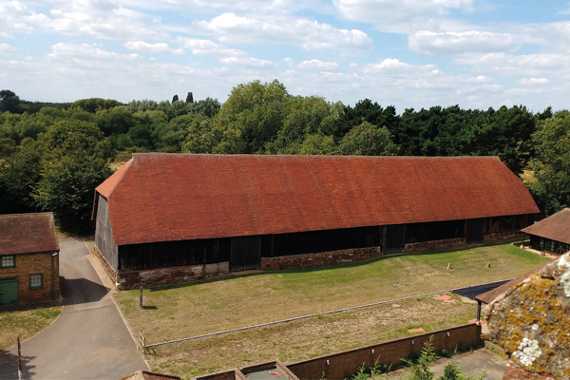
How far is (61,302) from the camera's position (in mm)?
23547

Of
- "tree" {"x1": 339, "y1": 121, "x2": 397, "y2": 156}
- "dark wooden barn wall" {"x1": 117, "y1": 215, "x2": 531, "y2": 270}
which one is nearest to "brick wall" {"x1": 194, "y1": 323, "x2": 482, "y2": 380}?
"dark wooden barn wall" {"x1": 117, "y1": 215, "x2": 531, "y2": 270}

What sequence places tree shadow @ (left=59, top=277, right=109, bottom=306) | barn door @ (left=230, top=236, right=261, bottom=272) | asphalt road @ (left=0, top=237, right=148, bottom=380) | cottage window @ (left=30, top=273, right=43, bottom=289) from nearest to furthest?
asphalt road @ (left=0, top=237, right=148, bottom=380), cottage window @ (left=30, top=273, right=43, bottom=289), tree shadow @ (left=59, top=277, right=109, bottom=306), barn door @ (left=230, top=236, right=261, bottom=272)

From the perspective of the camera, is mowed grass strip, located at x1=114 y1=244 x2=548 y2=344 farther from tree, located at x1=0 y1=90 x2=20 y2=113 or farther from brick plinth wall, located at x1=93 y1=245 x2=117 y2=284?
tree, located at x1=0 y1=90 x2=20 y2=113

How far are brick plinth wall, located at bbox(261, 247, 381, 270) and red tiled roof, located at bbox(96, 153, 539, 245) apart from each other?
194cm

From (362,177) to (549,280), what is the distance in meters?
30.6

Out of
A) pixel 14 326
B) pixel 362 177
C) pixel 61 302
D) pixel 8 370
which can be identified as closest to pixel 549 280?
pixel 8 370

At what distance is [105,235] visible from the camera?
93.0ft

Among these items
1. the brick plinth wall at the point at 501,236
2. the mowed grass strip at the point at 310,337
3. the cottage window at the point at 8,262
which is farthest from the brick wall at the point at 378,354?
the brick plinth wall at the point at 501,236

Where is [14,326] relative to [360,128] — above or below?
below

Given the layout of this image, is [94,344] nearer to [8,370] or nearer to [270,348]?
[8,370]

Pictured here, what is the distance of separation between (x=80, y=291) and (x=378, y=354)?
17.0m

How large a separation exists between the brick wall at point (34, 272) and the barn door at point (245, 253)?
9.81 m

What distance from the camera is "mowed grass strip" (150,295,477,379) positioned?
18.0 m

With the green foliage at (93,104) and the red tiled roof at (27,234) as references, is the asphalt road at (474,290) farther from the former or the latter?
the green foliage at (93,104)
